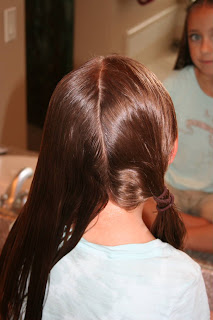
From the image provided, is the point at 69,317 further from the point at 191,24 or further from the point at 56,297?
the point at 191,24

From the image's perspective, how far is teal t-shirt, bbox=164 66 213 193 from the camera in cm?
84

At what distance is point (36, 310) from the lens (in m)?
0.69

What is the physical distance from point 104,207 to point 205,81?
348 millimetres

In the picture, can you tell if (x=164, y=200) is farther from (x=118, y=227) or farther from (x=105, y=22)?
(x=105, y=22)

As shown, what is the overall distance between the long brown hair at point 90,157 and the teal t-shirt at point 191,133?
197 mm

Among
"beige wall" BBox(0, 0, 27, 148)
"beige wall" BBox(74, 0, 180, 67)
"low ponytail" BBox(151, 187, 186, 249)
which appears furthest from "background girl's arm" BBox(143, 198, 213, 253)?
"beige wall" BBox(0, 0, 27, 148)

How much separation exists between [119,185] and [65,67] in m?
0.50

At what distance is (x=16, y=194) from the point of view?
3.63 ft

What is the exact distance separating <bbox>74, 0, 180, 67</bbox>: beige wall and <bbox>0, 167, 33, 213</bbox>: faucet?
0.30 m

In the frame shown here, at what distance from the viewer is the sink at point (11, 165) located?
1.16 m

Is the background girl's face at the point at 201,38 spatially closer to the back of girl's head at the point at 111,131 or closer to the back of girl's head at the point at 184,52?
the back of girl's head at the point at 184,52

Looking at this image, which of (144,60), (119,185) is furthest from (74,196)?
(144,60)

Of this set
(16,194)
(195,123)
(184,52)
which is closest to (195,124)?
(195,123)

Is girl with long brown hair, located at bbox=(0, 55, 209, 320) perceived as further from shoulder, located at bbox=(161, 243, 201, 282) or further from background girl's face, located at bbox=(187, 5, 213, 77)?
background girl's face, located at bbox=(187, 5, 213, 77)
